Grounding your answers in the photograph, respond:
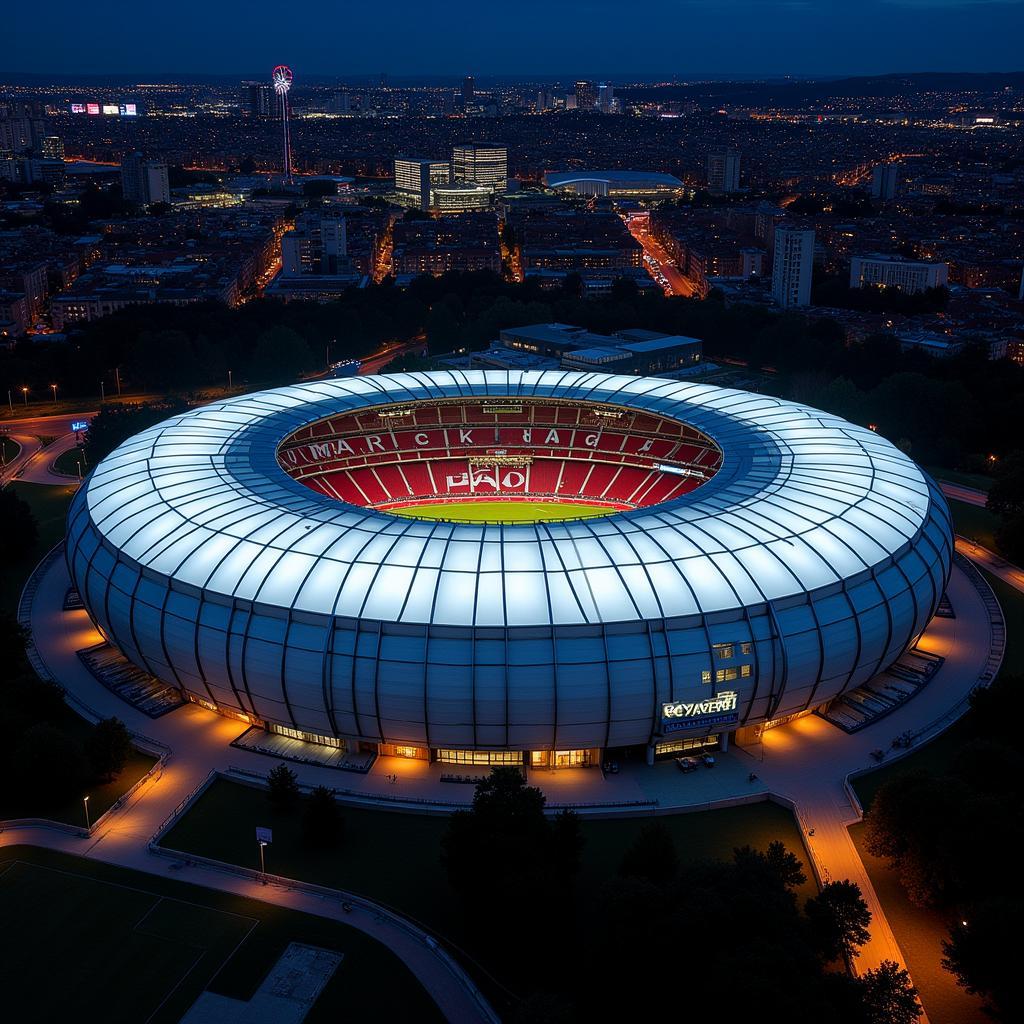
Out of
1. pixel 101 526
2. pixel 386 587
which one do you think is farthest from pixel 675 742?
pixel 101 526

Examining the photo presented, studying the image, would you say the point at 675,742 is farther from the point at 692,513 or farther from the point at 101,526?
the point at 101,526

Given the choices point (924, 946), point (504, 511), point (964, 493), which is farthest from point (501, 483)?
point (924, 946)

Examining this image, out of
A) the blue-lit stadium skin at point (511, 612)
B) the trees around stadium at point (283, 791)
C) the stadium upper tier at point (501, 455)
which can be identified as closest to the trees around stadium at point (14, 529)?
the blue-lit stadium skin at point (511, 612)

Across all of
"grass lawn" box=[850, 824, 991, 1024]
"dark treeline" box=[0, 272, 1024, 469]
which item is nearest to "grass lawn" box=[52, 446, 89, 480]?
"dark treeline" box=[0, 272, 1024, 469]

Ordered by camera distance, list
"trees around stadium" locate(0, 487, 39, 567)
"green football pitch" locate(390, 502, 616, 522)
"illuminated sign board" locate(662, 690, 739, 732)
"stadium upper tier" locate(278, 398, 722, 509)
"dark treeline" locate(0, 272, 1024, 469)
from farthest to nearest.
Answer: "dark treeline" locate(0, 272, 1024, 469) → "green football pitch" locate(390, 502, 616, 522) → "stadium upper tier" locate(278, 398, 722, 509) → "trees around stadium" locate(0, 487, 39, 567) → "illuminated sign board" locate(662, 690, 739, 732)

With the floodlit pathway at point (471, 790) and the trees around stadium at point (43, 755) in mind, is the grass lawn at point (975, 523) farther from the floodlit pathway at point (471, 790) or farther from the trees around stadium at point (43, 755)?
the trees around stadium at point (43, 755)

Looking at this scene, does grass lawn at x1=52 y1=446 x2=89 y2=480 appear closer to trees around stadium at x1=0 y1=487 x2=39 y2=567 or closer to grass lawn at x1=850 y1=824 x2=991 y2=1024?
trees around stadium at x1=0 y1=487 x2=39 y2=567
